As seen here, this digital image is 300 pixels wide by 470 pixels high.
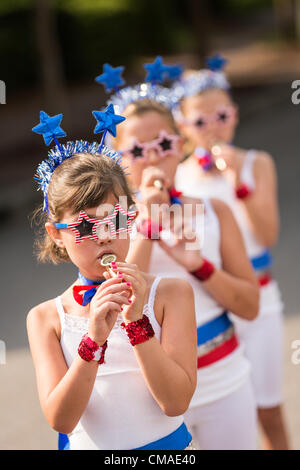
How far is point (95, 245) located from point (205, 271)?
28.0 inches

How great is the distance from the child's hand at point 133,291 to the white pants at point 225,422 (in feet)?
3.13

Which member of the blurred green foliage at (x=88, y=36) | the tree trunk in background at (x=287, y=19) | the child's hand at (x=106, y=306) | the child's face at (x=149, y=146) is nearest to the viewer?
the child's hand at (x=106, y=306)

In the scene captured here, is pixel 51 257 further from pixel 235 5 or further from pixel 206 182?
pixel 235 5

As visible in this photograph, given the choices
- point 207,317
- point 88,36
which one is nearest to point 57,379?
point 207,317

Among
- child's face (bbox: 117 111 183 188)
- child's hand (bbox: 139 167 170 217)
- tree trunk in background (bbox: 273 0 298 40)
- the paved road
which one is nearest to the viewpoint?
child's hand (bbox: 139 167 170 217)

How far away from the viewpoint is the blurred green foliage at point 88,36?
16.4 metres

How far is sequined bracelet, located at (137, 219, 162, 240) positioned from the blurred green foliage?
44.9 feet

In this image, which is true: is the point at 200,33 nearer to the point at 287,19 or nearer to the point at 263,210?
the point at 287,19

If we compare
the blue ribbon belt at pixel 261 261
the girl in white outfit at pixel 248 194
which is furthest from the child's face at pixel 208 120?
the blue ribbon belt at pixel 261 261

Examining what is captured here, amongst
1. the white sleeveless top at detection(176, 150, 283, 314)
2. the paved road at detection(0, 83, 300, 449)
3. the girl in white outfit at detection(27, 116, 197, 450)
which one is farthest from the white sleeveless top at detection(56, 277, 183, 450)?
the paved road at detection(0, 83, 300, 449)

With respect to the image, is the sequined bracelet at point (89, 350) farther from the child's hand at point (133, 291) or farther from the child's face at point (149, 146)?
the child's face at point (149, 146)

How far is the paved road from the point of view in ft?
15.2

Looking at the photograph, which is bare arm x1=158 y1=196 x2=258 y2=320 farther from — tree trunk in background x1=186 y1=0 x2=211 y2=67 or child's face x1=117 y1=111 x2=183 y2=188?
tree trunk in background x1=186 y1=0 x2=211 y2=67

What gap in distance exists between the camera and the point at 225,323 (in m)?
2.88
